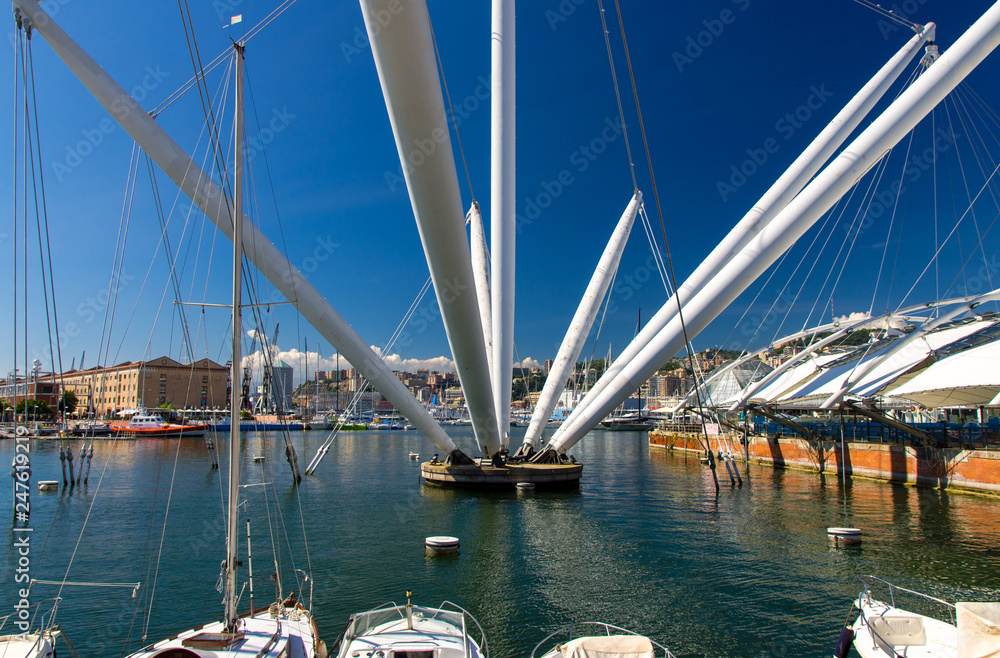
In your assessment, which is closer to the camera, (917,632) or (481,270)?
(917,632)

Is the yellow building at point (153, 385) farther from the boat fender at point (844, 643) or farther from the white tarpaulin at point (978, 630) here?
the white tarpaulin at point (978, 630)

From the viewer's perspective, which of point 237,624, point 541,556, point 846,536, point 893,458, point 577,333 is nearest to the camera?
point 237,624

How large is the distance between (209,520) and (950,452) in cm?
3441

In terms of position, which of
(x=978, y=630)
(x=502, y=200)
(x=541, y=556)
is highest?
(x=502, y=200)

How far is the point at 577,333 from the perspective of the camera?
110 feet

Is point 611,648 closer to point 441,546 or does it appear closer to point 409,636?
point 409,636

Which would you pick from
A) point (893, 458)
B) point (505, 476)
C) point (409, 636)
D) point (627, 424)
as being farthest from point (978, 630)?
point (627, 424)

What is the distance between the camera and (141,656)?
7.31 meters

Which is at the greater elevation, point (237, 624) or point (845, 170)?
point (845, 170)

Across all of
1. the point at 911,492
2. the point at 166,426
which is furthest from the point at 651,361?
the point at 166,426

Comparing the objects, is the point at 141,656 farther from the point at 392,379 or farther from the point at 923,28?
the point at 923,28

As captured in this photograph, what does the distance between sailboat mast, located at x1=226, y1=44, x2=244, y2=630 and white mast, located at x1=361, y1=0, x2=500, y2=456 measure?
2408mm

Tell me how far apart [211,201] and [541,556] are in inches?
553

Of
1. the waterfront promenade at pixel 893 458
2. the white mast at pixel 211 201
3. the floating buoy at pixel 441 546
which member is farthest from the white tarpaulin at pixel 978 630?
the waterfront promenade at pixel 893 458
